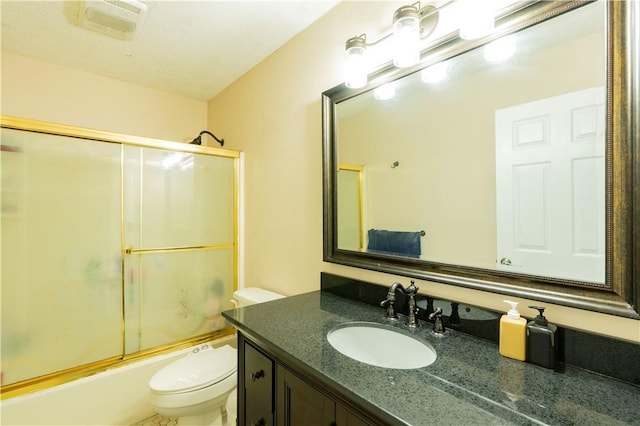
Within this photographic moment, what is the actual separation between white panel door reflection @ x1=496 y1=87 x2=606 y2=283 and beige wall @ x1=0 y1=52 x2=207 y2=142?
2.62 meters

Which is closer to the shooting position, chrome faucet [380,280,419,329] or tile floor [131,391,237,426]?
chrome faucet [380,280,419,329]

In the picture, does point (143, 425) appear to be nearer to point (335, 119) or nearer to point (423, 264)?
point (423, 264)

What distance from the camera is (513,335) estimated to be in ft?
2.75

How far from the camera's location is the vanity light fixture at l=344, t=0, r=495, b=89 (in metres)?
0.94

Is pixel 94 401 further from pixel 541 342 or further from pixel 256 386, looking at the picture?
pixel 541 342

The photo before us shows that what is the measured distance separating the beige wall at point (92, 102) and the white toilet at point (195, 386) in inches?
75.3

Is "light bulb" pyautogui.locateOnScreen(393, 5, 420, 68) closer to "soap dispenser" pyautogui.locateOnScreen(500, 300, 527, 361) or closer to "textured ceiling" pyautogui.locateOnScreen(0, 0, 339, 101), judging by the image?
"textured ceiling" pyautogui.locateOnScreen(0, 0, 339, 101)

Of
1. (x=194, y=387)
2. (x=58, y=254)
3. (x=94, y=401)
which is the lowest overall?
(x=94, y=401)

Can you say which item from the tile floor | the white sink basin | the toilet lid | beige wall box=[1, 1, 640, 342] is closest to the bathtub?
the tile floor

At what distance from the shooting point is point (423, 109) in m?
1.18

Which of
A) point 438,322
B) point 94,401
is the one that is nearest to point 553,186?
point 438,322

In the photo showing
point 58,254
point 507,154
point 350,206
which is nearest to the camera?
point 507,154

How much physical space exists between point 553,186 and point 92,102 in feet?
9.62

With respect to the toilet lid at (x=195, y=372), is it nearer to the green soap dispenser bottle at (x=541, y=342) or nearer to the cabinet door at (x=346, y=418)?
the cabinet door at (x=346, y=418)
